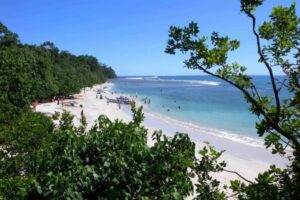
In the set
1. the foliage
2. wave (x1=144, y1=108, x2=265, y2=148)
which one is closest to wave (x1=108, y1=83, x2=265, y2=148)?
wave (x1=144, y1=108, x2=265, y2=148)

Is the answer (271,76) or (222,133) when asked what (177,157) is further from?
→ (222,133)

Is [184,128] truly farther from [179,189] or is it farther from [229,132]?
[179,189]

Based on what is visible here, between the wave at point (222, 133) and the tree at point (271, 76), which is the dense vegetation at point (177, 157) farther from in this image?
the wave at point (222, 133)

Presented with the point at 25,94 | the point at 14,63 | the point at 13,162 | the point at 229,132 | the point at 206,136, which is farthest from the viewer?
the point at 229,132

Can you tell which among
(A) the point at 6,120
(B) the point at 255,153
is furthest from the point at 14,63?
(B) the point at 255,153

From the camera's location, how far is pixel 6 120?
53.2ft

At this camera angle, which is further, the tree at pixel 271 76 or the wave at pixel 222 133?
the wave at pixel 222 133

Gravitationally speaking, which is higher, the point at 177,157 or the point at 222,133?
the point at 177,157

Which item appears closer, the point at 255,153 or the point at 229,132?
the point at 255,153

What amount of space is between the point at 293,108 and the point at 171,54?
1.58 m

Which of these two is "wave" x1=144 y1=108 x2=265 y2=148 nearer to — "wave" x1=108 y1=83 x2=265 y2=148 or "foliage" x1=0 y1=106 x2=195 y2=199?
"wave" x1=108 y1=83 x2=265 y2=148

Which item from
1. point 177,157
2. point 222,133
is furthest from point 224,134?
point 177,157

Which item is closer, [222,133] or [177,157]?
[177,157]

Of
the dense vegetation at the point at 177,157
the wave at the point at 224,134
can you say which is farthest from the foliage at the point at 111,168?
the wave at the point at 224,134
